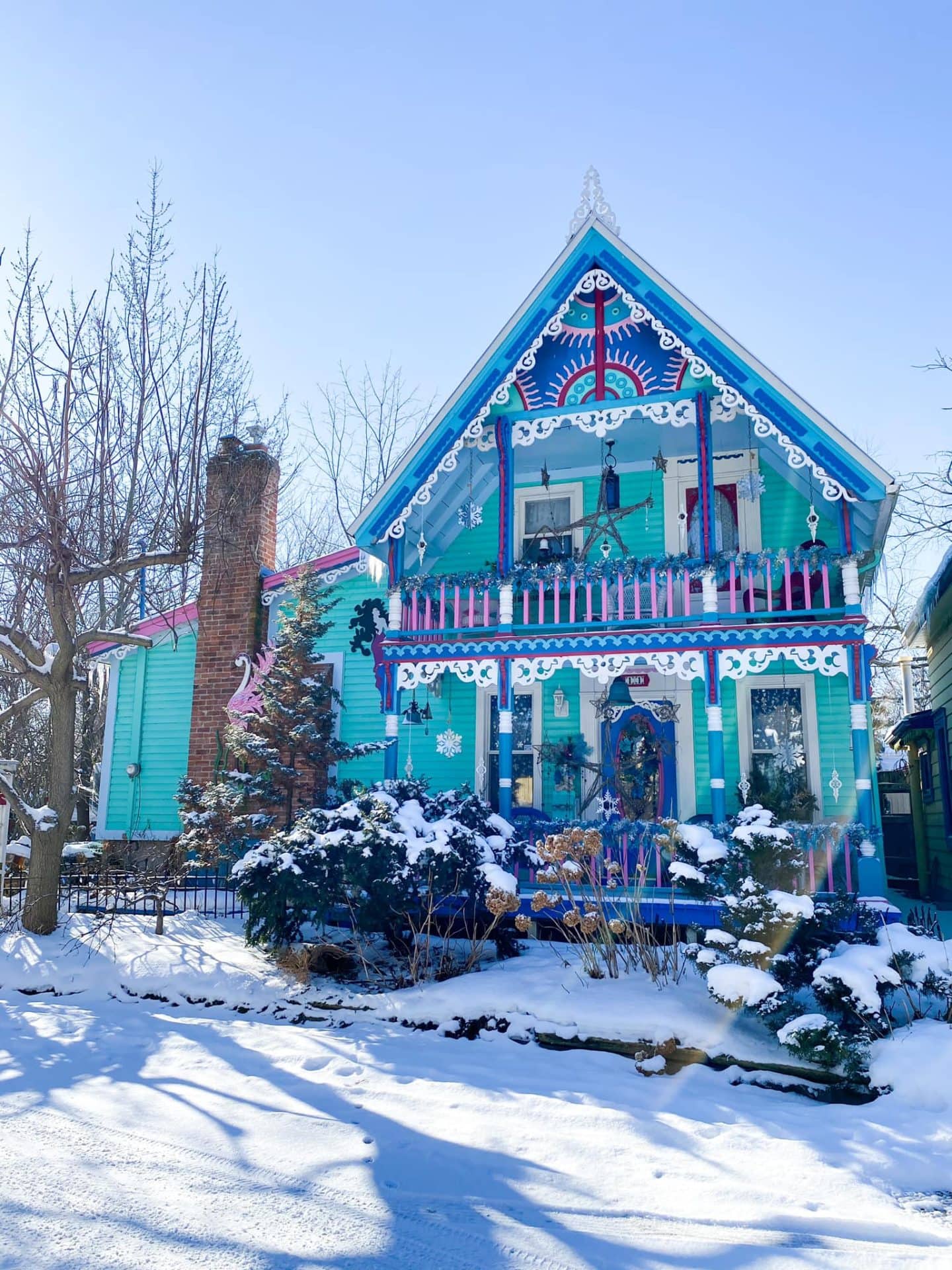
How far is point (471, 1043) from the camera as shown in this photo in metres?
6.88

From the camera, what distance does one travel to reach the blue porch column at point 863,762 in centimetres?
913

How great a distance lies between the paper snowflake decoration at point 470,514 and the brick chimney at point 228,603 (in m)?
3.40

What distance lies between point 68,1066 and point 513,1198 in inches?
142

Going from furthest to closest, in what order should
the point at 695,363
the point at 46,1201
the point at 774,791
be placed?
1. the point at 774,791
2. the point at 695,363
3. the point at 46,1201

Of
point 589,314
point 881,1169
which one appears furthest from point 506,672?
point 881,1169

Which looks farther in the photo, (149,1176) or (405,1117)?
(405,1117)

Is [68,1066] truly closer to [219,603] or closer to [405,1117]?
[405,1117]

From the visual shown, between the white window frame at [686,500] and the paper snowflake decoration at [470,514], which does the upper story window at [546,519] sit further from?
the white window frame at [686,500]

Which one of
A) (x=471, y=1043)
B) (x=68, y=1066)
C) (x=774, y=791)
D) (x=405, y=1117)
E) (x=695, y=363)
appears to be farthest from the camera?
(x=774, y=791)

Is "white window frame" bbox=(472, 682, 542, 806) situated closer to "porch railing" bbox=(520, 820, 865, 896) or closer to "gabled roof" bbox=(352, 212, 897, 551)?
"porch railing" bbox=(520, 820, 865, 896)

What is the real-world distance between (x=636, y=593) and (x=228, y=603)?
23.3 ft

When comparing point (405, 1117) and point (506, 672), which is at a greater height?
point (506, 672)

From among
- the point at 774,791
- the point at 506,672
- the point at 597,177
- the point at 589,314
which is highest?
the point at 597,177

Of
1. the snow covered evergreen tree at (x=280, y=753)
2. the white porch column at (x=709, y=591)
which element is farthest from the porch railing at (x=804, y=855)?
the snow covered evergreen tree at (x=280, y=753)
